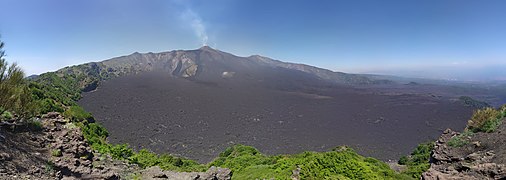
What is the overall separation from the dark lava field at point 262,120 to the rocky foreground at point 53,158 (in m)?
16.3

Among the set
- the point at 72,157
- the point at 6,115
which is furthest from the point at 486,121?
the point at 6,115

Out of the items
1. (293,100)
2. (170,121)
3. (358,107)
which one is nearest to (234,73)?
(293,100)

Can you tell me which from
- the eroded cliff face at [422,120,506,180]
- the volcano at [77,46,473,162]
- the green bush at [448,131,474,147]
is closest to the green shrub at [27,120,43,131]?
the eroded cliff face at [422,120,506,180]

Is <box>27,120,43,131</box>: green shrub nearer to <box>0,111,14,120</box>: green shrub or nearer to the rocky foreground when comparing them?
the rocky foreground

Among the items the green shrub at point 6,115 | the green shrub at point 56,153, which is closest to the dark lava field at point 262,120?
the green shrub at point 56,153

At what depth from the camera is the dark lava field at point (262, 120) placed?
108 ft

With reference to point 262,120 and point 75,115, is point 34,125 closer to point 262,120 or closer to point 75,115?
point 75,115

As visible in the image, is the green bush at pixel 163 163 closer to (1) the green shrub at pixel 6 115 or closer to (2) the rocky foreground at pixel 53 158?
(2) the rocky foreground at pixel 53 158

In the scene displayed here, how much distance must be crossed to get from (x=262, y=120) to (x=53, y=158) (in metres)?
37.2

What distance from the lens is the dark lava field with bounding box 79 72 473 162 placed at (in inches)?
1296

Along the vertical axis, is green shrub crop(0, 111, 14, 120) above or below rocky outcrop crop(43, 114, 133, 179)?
above

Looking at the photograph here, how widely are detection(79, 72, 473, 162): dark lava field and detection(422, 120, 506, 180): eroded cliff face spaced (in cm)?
2034

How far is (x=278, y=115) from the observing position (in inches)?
1928

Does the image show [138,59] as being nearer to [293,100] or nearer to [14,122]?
[293,100]
